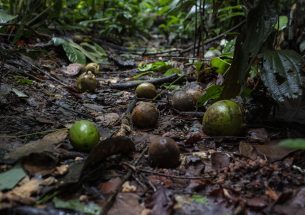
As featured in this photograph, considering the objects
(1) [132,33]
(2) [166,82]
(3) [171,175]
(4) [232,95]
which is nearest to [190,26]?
(1) [132,33]

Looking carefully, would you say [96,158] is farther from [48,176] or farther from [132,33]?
[132,33]

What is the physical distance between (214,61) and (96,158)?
6.22 ft

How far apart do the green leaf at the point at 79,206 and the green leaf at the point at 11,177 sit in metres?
0.27

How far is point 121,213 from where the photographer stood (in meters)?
1.90

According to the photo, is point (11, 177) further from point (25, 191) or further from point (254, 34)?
point (254, 34)

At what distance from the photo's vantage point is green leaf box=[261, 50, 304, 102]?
2.62m

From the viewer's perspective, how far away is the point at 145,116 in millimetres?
3094

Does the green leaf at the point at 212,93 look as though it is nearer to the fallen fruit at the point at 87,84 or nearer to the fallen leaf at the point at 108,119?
the fallen leaf at the point at 108,119

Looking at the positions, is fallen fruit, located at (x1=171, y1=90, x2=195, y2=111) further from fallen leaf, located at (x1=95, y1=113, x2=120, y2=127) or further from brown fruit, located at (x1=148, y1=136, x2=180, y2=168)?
brown fruit, located at (x1=148, y1=136, x2=180, y2=168)

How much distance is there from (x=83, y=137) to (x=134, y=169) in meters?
0.43

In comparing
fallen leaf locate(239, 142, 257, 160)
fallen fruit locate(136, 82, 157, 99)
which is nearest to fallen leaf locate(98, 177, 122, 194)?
fallen leaf locate(239, 142, 257, 160)

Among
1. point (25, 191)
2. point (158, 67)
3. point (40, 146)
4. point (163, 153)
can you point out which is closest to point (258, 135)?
point (163, 153)

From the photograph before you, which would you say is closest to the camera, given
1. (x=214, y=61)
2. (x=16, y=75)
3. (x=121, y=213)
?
(x=121, y=213)

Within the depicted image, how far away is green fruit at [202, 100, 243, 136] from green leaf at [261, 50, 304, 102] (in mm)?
280
